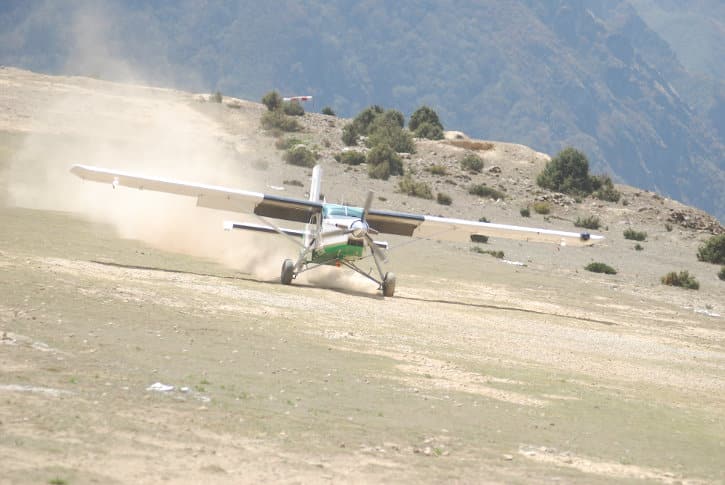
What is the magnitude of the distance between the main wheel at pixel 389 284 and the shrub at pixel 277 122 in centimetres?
4836

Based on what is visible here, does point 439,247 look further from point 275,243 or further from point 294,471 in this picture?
point 294,471

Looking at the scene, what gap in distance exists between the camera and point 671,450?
37.0 feet

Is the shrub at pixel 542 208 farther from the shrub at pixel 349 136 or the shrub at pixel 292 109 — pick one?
the shrub at pixel 292 109

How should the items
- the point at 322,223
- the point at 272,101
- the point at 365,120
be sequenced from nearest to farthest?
the point at 322,223, the point at 272,101, the point at 365,120

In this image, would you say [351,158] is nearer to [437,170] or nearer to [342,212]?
[437,170]

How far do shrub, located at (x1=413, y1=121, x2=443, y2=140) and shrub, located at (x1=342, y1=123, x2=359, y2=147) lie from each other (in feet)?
32.6

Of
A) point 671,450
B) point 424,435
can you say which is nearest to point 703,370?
point 671,450

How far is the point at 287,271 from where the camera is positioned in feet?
80.7

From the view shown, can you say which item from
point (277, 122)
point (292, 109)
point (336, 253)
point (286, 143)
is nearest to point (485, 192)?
point (286, 143)

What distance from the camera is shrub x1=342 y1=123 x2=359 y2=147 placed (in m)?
73.7

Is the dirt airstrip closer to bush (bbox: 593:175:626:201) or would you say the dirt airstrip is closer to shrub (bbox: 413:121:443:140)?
bush (bbox: 593:175:626:201)

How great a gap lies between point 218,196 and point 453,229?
21.2 ft

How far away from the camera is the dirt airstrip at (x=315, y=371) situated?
29.8 ft

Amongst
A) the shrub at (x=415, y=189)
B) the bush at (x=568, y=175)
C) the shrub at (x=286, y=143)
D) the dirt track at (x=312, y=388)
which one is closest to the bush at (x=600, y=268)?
the shrub at (x=415, y=189)
